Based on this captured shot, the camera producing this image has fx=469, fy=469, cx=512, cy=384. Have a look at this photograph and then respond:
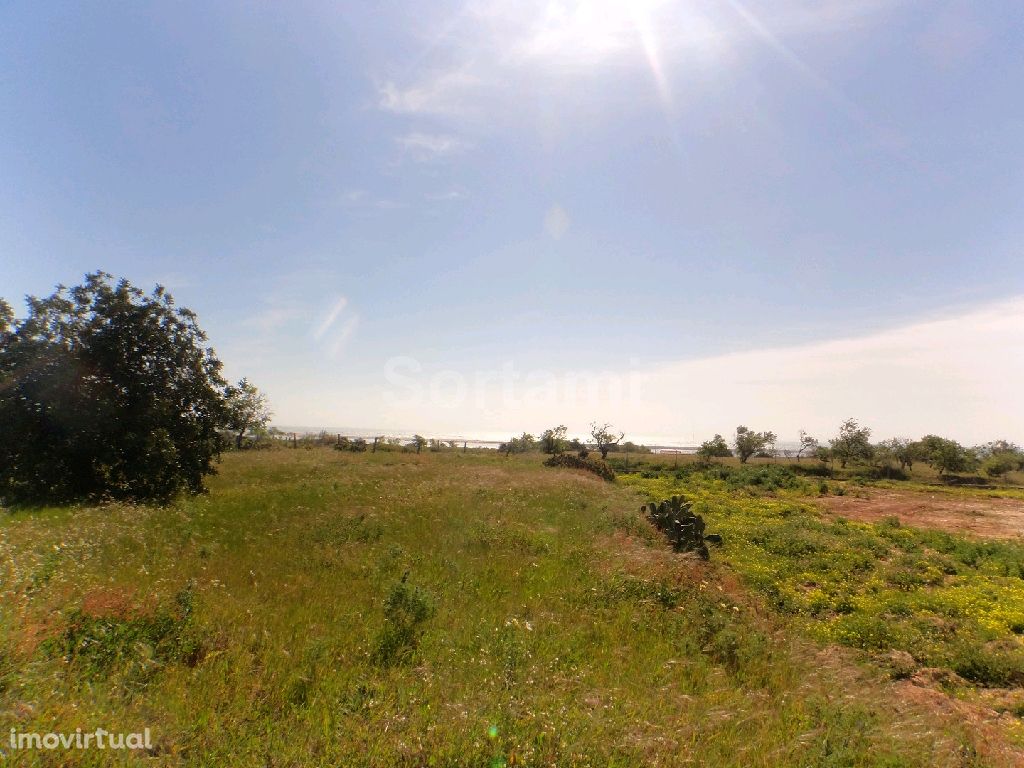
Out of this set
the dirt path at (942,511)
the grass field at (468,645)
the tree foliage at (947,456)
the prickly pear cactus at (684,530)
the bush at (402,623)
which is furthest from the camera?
the tree foliage at (947,456)

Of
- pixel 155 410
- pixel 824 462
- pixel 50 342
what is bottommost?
pixel 824 462

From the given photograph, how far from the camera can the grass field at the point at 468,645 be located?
4504 millimetres

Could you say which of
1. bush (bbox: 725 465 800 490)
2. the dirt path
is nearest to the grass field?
the dirt path

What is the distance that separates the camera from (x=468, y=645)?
6684 millimetres

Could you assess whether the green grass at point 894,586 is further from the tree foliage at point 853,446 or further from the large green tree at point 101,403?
the tree foliage at point 853,446

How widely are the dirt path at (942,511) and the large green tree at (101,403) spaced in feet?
107

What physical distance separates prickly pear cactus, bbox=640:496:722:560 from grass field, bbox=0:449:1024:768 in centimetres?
101

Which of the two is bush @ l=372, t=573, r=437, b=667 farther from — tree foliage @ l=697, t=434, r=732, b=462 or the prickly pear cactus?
tree foliage @ l=697, t=434, r=732, b=462

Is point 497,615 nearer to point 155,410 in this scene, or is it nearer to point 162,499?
point 162,499

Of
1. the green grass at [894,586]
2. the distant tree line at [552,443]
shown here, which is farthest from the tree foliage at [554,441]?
the green grass at [894,586]

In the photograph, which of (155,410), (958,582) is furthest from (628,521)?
(155,410)

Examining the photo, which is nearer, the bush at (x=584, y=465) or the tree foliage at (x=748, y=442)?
the bush at (x=584, y=465)

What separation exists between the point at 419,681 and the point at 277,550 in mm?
6624

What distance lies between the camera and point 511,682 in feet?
18.4
